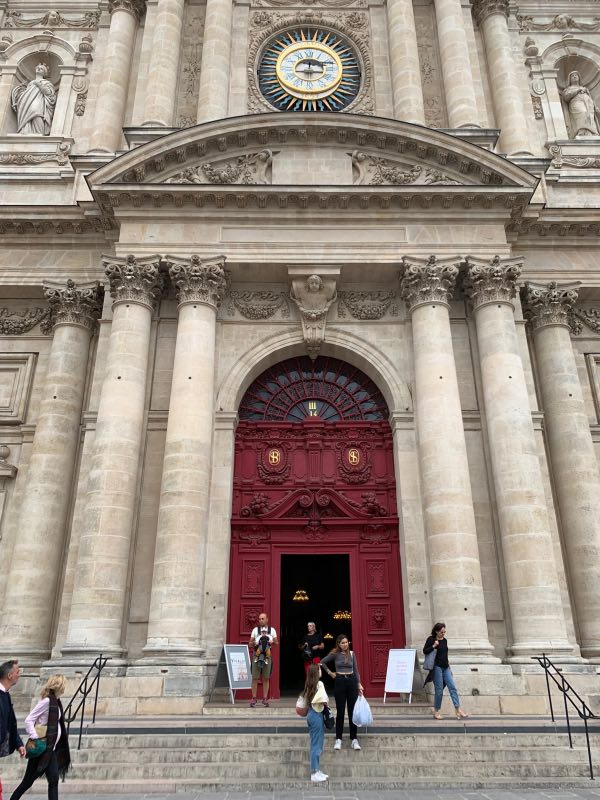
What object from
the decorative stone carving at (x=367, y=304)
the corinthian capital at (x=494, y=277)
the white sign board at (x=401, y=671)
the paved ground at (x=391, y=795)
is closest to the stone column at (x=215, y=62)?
the decorative stone carving at (x=367, y=304)

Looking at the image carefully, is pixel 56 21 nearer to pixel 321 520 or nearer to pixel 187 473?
pixel 187 473

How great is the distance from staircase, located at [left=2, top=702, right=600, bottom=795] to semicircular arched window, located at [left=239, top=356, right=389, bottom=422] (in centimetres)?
765

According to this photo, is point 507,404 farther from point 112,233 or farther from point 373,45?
point 373,45

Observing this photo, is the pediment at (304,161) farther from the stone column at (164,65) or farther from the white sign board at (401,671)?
the white sign board at (401,671)

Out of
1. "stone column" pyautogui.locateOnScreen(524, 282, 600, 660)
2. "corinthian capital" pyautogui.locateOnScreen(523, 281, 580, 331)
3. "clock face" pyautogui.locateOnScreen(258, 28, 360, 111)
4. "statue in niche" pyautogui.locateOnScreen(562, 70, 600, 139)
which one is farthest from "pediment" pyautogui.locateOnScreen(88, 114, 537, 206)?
"statue in niche" pyautogui.locateOnScreen(562, 70, 600, 139)

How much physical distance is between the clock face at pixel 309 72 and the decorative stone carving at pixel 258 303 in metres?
6.74

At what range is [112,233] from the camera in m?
15.6

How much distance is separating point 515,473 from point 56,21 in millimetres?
19647

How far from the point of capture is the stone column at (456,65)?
55.8 feet

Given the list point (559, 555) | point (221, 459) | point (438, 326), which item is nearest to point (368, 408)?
point (438, 326)

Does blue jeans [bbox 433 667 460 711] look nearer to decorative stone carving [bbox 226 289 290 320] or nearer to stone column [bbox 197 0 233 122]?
decorative stone carving [bbox 226 289 290 320]

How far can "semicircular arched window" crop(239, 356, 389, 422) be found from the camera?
50.4 feet

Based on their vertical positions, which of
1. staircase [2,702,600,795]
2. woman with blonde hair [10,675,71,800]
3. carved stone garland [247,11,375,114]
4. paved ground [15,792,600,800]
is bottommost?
paved ground [15,792,600,800]

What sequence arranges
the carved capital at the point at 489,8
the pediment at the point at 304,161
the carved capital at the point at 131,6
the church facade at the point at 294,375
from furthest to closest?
1. the carved capital at the point at 489,8
2. the carved capital at the point at 131,6
3. the pediment at the point at 304,161
4. the church facade at the point at 294,375
